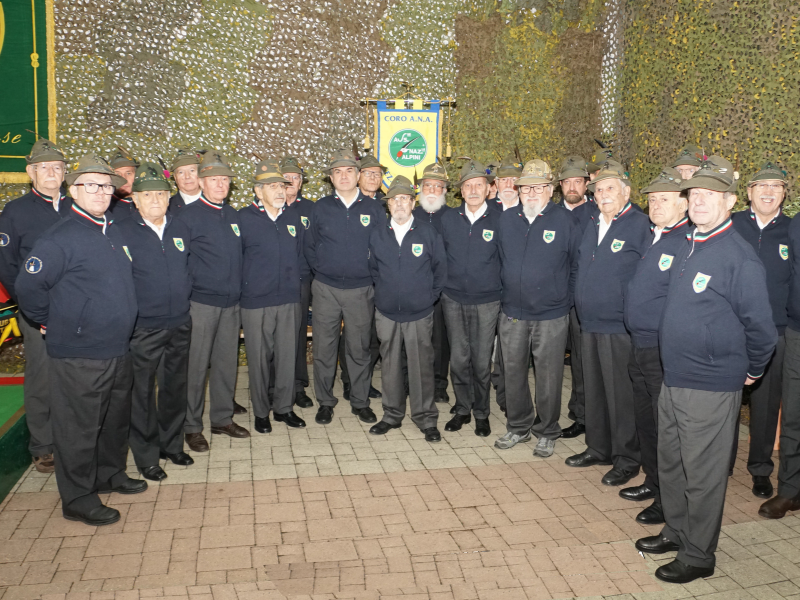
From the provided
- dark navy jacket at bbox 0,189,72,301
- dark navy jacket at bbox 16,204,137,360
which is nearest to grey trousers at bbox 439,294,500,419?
dark navy jacket at bbox 16,204,137,360

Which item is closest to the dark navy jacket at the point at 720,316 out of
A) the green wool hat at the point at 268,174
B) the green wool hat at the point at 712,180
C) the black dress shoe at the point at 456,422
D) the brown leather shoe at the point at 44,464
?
the green wool hat at the point at 712,180

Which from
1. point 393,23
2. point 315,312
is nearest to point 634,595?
point 315,312

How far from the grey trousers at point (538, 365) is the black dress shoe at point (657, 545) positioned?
1.47 metres

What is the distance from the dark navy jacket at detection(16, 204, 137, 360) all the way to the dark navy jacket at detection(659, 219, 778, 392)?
318 cm

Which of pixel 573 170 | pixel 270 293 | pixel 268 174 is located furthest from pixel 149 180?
pixel 573 170

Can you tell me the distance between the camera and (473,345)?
565 centimetres

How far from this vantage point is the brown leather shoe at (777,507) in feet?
14.1

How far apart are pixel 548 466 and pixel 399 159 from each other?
13.0ft

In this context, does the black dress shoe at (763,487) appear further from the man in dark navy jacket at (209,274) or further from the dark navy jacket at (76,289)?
the dark navy jacket at (76,289)

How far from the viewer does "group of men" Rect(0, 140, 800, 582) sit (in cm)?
360

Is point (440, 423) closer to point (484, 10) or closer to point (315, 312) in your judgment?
point (315, 312)

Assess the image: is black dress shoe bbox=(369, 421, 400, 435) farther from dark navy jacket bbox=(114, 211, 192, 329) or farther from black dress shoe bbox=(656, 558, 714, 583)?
black dress shoe bbox=(656, 558, 714, 583)

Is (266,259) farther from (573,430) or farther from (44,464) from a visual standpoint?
(573,430)

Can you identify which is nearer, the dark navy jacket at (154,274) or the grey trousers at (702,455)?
the grey trousers at (702,455)
